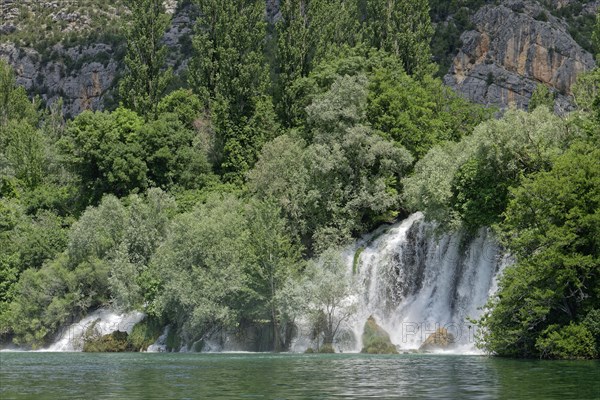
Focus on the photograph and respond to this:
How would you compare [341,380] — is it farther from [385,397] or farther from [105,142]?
[105,142]

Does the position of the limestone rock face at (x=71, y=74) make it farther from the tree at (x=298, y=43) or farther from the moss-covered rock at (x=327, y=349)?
the moss-covered rock at (x=327, y=349)

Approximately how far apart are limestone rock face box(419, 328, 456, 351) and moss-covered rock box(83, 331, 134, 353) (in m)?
23.9

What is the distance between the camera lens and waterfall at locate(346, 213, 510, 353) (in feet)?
227

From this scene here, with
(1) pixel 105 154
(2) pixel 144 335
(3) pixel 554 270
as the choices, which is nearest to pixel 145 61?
(1) pixel 105 154

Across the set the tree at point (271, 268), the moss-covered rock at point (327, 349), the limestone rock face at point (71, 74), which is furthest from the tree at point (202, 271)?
the limestone rock face at point (71, 74)

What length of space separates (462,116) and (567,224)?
1794 inches

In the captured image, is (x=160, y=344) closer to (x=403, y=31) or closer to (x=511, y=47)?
(x=403, y=31)

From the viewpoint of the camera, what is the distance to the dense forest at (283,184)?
181 ft

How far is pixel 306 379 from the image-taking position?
39875 millimetres

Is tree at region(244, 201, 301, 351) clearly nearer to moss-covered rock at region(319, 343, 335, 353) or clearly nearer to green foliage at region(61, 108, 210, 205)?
moss-covered rock at region(319, 343, 335, 353)

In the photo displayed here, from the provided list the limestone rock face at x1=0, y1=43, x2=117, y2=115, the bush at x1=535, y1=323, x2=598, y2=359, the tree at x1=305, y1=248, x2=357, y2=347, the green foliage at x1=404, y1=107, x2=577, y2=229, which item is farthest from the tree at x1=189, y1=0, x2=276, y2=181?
the limestone rock face at x1=0, y1=43, x2=117, y2=115

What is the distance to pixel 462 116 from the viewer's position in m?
98.1

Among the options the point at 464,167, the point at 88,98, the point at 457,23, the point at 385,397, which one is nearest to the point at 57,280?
the point at 464,167

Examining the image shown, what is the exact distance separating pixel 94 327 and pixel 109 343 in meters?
2.84
